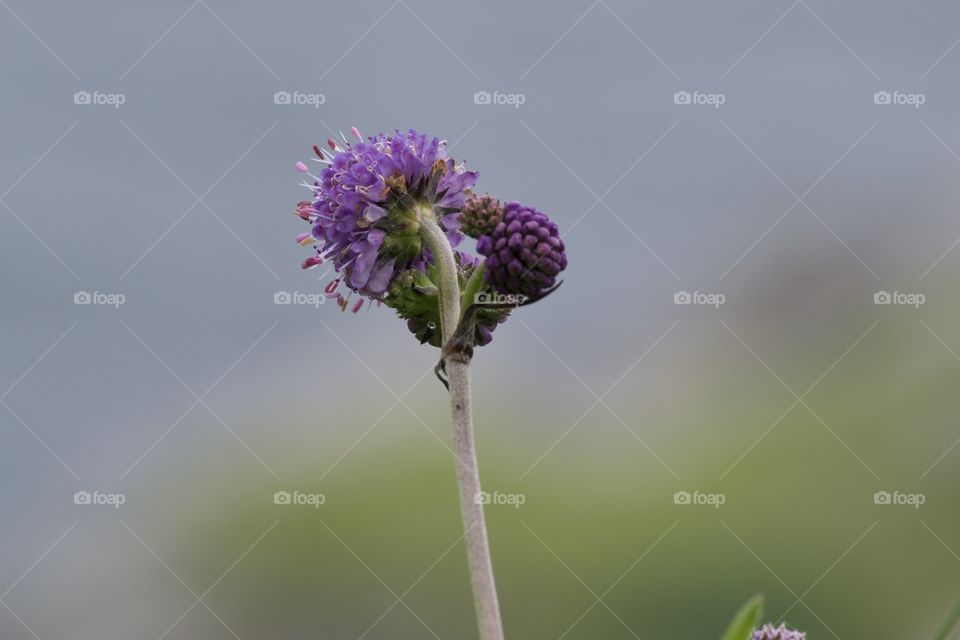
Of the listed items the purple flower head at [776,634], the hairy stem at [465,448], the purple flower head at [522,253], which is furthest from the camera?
the purple flower head at [776,634]

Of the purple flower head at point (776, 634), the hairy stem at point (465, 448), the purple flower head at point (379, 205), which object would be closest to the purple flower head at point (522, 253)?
the hairy stem at point (465, 448)

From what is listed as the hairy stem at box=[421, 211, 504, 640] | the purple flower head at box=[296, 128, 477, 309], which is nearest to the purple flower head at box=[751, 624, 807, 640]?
the hairy stem at box=[421, 211, 504, 640]

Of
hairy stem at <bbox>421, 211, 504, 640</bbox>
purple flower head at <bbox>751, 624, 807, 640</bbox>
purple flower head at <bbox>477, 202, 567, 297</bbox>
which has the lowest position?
purple flower head at <bbox>751, 624, 807, 640</bbox>

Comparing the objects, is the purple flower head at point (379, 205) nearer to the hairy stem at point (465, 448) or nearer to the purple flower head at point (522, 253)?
the hairy stem at point (465, 448)

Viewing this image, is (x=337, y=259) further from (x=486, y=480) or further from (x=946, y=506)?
(x=946, y=506)

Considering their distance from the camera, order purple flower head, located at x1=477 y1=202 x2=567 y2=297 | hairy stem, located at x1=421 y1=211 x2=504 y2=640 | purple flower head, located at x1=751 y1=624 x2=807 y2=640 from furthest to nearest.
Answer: purple flower head, located at x1=751 y1=624 x2=807 y2=640, purple flower head, located at x1=477 y1=202 x2=567 y2=297, hairy stem, located at x1=421 y1=211 x2=504 y2=640

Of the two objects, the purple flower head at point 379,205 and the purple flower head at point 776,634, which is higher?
the purple flower head at point 379,205

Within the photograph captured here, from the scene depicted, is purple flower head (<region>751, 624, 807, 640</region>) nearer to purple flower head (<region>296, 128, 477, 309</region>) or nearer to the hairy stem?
the hairy stem
